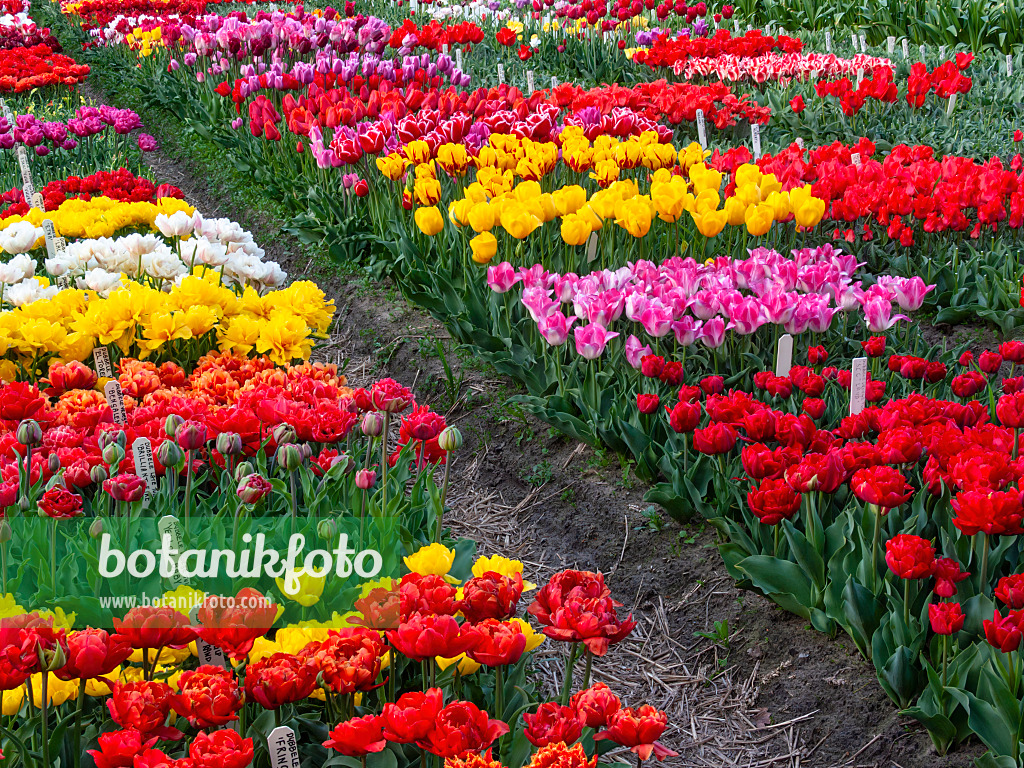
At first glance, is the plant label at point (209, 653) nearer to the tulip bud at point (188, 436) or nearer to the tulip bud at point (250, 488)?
the tulip bud at point (250, 488)

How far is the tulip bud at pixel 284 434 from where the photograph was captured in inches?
79.0

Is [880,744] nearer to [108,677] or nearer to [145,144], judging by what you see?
[108,677]

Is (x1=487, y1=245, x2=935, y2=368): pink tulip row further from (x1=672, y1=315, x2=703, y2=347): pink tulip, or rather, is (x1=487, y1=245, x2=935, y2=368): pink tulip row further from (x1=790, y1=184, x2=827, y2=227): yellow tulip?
(x1=790, y1=184, x2=827, y2=227): yellow tulip

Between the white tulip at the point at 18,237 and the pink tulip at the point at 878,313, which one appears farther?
the white tulip at the point at 18,237

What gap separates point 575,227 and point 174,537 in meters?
1.90

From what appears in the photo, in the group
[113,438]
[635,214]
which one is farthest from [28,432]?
[635,214]

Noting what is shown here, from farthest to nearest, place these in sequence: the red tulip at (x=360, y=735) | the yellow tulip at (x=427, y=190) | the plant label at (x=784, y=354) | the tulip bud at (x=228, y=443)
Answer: the yellow tulip at (x=427, y=190), the plant label at (x=784, y=354), the tulip bud at (x=228, y=443), the red tulip at (x=360, y=735)

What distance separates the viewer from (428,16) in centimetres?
1105

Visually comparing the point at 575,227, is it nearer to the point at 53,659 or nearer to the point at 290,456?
the point at 290,456

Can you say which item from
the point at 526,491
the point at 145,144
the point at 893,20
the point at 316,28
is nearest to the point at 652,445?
the point at 526,491

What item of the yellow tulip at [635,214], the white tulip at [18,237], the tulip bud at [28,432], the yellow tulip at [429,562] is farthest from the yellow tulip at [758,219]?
the white tulip at [18,237]

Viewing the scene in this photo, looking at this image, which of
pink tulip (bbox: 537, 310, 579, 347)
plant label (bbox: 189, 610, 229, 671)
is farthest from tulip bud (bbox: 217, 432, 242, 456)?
pink tulip (bbox: 537, 310, 579, 347)

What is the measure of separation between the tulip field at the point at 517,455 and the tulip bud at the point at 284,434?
0.04m

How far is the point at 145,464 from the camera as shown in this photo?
6.63ft
